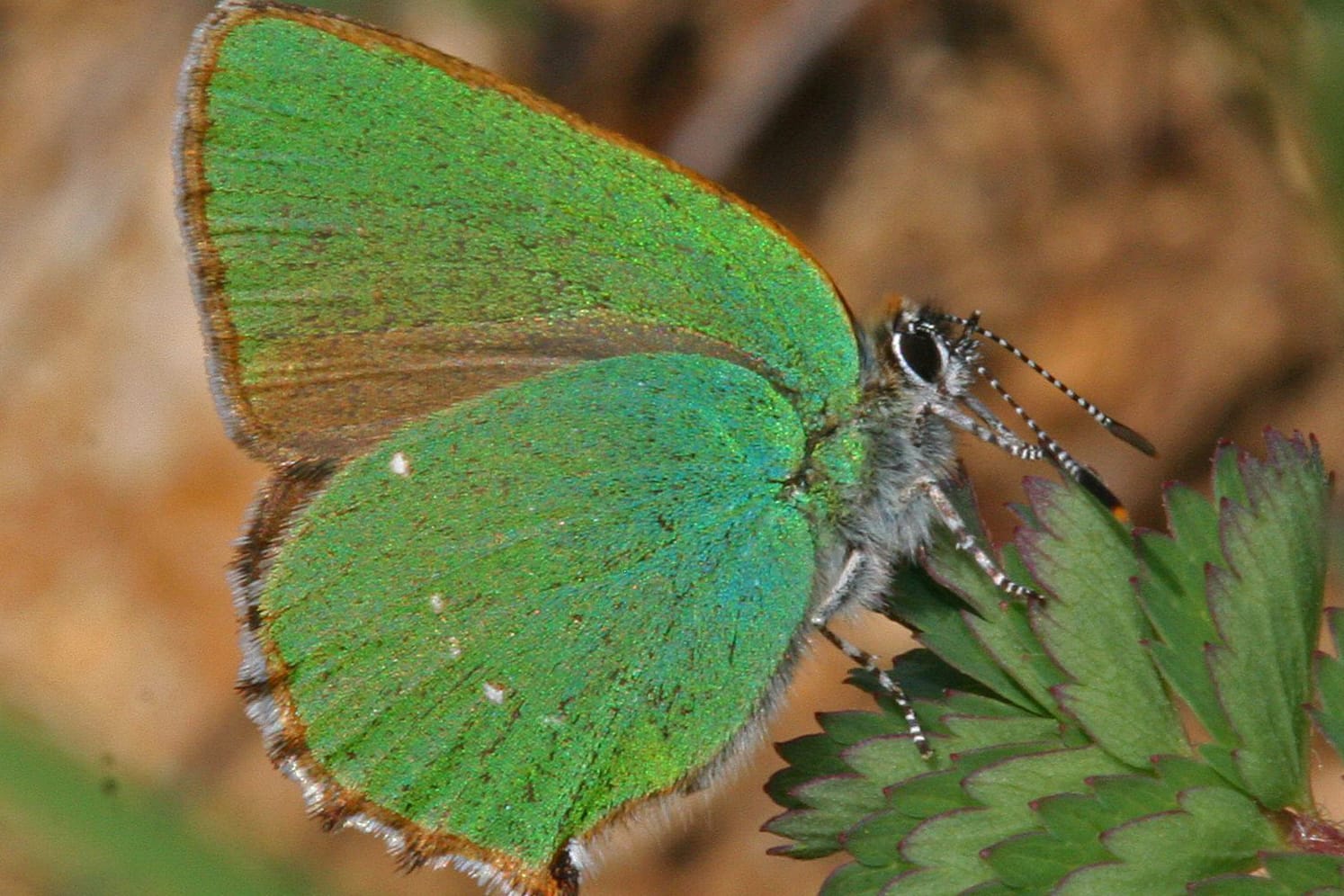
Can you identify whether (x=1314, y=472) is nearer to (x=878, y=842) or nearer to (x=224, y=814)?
(x=878, y=842)

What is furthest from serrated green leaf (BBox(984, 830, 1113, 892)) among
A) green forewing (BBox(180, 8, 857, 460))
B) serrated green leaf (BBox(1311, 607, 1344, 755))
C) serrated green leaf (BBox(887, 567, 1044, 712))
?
green forewing (BBox(180, 8, 857, 460))

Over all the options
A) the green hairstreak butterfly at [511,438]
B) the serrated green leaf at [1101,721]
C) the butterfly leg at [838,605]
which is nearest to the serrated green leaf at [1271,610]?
the serrated green leaf at [1101,721]

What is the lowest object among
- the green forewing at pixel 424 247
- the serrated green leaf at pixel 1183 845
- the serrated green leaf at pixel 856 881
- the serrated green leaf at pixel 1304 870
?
the serrated green leaf at pixel 1304 870

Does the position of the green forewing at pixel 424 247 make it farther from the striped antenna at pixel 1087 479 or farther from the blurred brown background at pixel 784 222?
the blurred brown background at pixel 784 222

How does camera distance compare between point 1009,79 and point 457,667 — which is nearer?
point 457,667

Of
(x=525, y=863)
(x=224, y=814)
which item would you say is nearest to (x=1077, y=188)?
(x=525, y=863)
